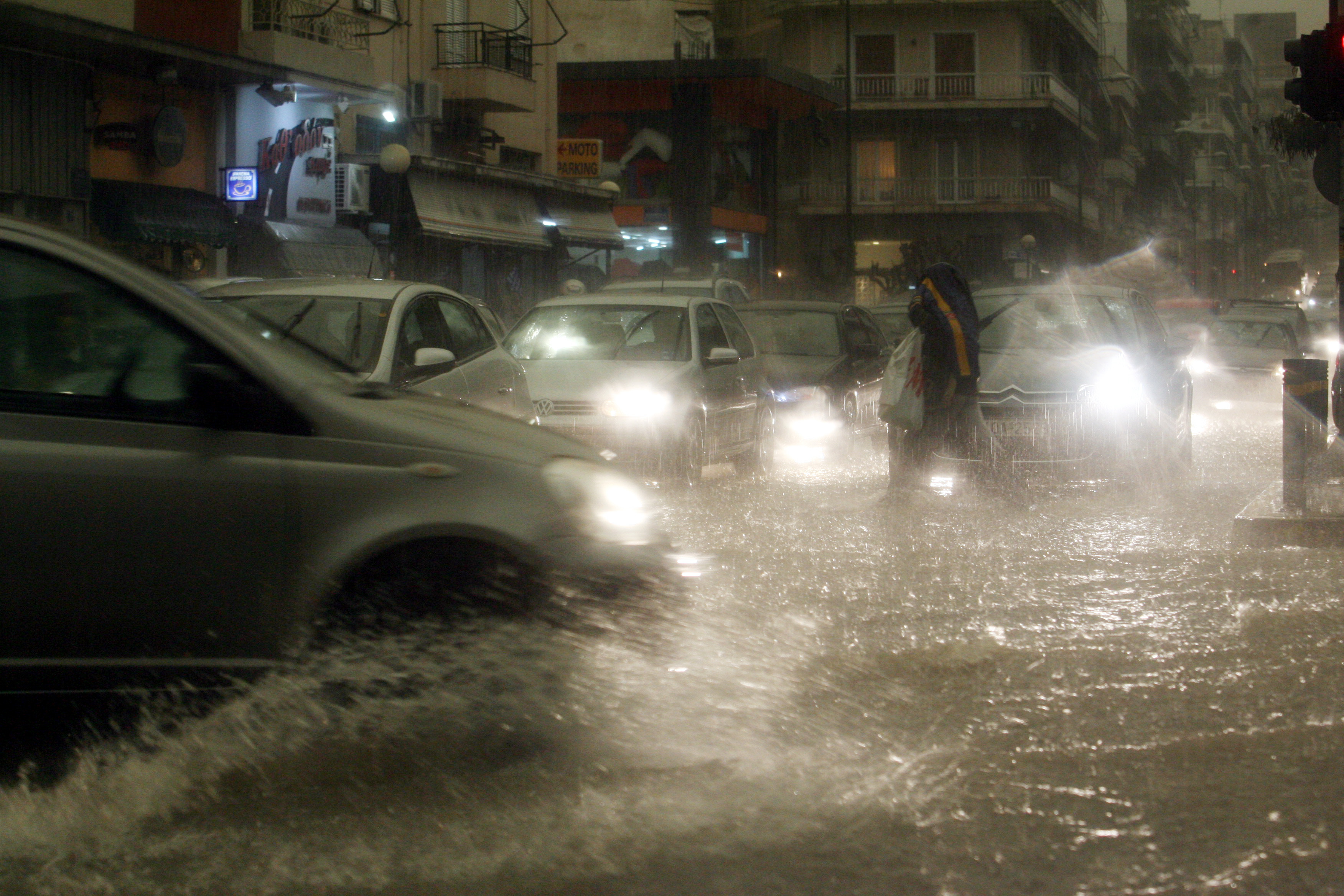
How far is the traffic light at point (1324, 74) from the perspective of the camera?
32.1 ft

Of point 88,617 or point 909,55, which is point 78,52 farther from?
point 909,55

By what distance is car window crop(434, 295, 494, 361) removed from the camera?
9.69 meters

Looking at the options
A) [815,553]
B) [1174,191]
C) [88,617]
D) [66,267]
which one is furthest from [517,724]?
[1174,191]

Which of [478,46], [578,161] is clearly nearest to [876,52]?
[578,161]

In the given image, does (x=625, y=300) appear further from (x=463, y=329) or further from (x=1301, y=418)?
(x=1301, y=418)

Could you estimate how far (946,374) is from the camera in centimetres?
1117

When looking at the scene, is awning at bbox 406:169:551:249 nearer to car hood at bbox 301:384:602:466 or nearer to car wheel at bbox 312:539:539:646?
car hood at bbox 301:384:602:466

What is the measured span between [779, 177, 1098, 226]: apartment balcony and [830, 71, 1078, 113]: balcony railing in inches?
105

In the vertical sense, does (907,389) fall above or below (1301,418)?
above

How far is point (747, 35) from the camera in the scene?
176 feet

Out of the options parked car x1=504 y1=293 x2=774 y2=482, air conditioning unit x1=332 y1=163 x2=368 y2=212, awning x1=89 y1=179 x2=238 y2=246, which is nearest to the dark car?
parked car x1=504 y1=293 x2=774 y2=482

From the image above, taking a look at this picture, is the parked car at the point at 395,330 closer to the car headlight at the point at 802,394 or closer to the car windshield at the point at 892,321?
the car headlight at the point at 802,394

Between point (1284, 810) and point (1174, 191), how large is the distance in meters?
88.1

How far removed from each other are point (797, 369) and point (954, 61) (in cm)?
3934
